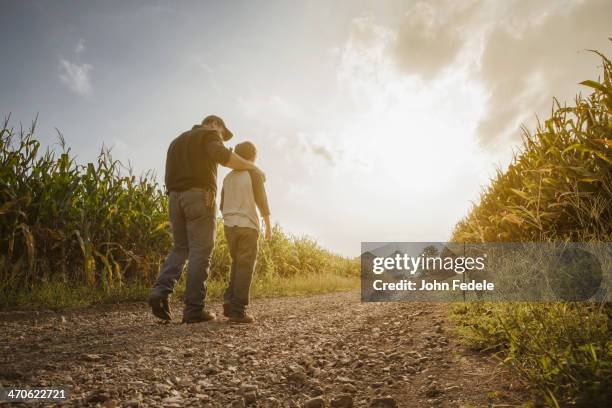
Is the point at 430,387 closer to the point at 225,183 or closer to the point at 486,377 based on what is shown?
the point at 486,377

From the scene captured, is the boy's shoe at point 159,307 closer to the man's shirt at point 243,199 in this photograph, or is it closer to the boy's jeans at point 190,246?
the boy's jeans at point 190,246

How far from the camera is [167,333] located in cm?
379

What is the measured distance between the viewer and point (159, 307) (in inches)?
173

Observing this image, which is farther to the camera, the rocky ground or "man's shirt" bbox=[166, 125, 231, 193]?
"man's shirt" bbox=[166, 125, 231, 193]

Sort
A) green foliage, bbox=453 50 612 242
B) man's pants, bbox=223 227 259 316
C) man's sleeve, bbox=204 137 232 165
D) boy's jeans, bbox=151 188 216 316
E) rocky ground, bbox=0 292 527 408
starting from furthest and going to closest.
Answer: man's pants, bbox=223 227 259 316 < man's sleeve, bbox=204 137 232 165 < boy's jeans, bbox=151 188 216 316 < green foliage, bbox=453 50 612 242 < rocky ground, bbox=0 292 527 408

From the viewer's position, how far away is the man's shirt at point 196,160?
466 cm

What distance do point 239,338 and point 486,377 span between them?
2.35 meters

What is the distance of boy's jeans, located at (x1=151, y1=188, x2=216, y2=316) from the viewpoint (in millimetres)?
4508

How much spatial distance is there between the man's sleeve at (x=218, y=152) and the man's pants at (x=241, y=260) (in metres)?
0.99

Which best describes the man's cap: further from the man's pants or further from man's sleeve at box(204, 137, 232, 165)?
the man's pants

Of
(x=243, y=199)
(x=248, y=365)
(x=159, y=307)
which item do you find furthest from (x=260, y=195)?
(x=248, y=365)

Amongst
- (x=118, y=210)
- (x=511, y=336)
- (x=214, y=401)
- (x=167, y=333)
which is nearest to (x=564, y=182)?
(x=511, y=336)

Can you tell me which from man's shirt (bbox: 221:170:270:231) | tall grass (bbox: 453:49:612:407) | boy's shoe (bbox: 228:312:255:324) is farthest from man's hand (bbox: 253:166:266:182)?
tall grass (bbox: 453:49:612:407)

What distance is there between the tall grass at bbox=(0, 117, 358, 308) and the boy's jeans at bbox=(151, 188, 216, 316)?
1726 mm
